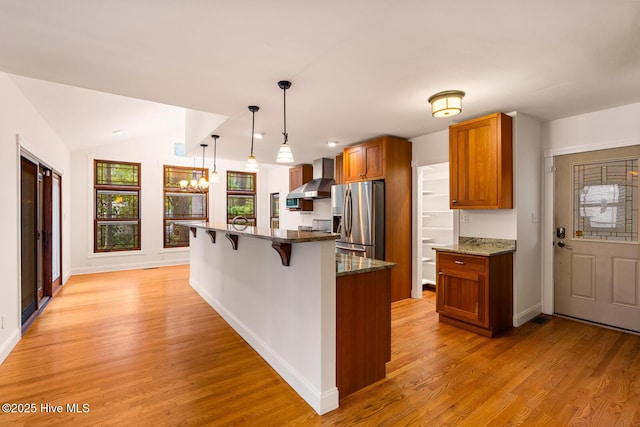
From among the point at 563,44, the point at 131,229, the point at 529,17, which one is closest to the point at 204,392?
the point at 529,17

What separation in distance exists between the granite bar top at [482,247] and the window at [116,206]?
656 centimetres

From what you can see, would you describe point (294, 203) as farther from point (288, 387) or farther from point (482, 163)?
point (288, 387)

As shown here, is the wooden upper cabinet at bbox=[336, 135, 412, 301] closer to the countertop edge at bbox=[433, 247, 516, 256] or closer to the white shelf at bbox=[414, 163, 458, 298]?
the white shelf at bbox=[414, 163, 458, 298]

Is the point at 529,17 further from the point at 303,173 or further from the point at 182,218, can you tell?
the point at 182,218

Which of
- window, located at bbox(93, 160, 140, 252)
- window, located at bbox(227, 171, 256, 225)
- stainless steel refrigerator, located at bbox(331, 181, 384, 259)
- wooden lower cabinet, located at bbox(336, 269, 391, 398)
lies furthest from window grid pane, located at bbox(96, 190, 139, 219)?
wooden lower cabinet, located at bbox(336, 269, 391, 398)

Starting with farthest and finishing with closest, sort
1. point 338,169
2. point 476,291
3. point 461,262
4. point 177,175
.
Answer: point 177,175 < point 338,169 < point 461,262 < point 476,291

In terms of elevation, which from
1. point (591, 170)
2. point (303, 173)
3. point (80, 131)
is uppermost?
point (80, 131)

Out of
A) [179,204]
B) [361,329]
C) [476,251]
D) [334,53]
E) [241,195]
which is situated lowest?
[361,329]

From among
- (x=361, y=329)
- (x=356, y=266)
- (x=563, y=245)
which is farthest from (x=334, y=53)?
(x=563, y=245)

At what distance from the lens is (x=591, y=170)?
3.30m

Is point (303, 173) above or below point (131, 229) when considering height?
above

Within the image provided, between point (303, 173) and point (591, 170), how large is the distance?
187 inches

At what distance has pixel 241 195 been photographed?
27.4 ft

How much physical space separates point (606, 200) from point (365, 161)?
2.77 metres
